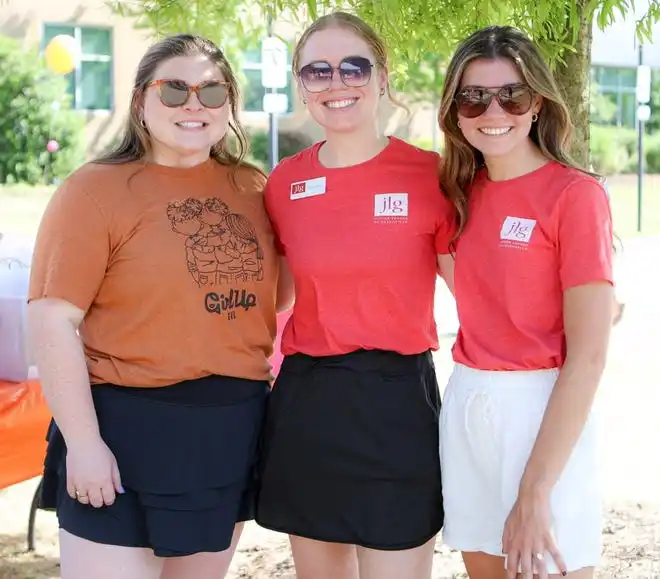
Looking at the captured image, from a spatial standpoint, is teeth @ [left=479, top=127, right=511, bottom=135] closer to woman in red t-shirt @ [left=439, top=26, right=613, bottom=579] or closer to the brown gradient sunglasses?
woman in red t-shirt @ [left=439, top=26, right=613, bottom=579]

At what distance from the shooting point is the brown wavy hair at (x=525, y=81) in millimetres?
2486

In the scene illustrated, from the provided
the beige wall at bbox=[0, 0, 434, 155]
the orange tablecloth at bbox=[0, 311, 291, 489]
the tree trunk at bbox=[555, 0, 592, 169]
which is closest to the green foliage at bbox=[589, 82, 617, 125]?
the beige wall at bbox=[0, 0, 434, 155]

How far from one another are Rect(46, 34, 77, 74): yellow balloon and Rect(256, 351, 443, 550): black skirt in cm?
2144

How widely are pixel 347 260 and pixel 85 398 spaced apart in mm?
772

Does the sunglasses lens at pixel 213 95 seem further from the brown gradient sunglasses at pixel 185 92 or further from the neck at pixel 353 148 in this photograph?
the neck at pixel 353 148

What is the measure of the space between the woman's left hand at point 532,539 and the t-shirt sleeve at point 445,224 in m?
0.73

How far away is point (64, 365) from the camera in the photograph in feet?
8.02

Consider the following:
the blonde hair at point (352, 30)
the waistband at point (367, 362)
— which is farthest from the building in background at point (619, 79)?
the waistband at point (367, 362)

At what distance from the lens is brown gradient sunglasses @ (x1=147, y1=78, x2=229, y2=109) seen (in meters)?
2.62

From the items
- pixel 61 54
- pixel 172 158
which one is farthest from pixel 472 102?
pixel 61 54

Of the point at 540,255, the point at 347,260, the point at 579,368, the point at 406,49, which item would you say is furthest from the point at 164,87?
the point at 406,49

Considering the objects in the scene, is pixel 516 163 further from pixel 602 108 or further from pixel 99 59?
pixel 602 108

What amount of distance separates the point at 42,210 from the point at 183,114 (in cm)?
1889

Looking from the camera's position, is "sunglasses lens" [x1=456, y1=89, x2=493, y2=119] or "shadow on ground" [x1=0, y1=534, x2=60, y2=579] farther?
"shadow on ground" [x1=0, y1=534, x2=60, y2=579]
